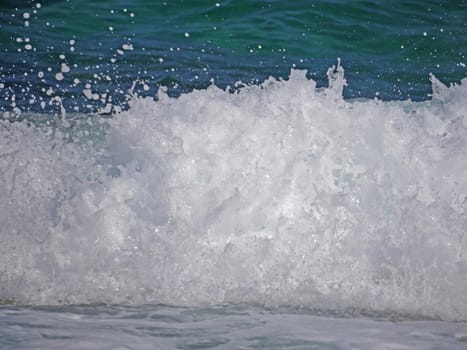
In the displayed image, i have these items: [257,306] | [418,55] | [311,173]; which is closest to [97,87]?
[418,55]

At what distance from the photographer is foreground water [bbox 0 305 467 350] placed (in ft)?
9.32

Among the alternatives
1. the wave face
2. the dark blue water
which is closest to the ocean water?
the wave face

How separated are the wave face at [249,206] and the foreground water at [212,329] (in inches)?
7.2

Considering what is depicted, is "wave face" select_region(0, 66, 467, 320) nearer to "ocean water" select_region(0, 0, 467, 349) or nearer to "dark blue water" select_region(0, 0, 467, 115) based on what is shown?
"ocean water" select_region(0, 0, 467, 349)

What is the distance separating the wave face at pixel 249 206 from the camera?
360 cm

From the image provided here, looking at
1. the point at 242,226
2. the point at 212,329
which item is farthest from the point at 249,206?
the point at 212,329

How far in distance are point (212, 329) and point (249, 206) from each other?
1.02 meters

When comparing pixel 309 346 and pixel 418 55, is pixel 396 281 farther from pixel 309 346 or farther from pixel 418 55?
pixel 418 55

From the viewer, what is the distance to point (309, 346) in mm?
2857

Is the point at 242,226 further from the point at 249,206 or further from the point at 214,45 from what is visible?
the point at 214,45

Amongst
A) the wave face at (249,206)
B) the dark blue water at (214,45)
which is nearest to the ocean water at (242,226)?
the wave face at (249,206)

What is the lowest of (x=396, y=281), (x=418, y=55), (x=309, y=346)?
(x=309, y=346)

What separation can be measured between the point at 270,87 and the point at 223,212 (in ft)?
2.96

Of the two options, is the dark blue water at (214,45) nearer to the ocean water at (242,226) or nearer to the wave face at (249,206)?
the ocean water at (242,226)
